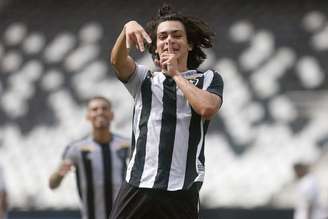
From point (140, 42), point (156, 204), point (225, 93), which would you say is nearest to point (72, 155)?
point (156, 204)

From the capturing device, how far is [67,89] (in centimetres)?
1210

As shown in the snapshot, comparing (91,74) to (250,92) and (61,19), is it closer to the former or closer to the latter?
(61,19)

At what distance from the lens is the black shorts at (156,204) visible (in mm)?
3971

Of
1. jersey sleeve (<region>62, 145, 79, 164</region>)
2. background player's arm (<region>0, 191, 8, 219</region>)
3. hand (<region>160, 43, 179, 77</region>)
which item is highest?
hand (<region>160, 43, 179, 77</region>)

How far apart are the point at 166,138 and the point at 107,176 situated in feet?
9.73

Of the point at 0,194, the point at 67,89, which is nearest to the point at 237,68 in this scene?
the point at 67,89

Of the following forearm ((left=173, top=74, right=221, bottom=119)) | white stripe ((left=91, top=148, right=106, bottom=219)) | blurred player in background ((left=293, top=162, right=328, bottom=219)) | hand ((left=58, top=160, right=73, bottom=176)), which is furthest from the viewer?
blurred player in background ((left=293, top=162, right=328, bottom=219))

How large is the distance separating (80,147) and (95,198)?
421mm

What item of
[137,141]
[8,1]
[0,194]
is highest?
[8,1]

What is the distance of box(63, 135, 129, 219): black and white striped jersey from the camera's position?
690 centimetres

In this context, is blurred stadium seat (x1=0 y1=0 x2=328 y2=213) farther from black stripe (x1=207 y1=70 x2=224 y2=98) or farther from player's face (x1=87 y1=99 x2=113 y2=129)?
black stripe (x1=207 y1=70 x2=224 y2=98)

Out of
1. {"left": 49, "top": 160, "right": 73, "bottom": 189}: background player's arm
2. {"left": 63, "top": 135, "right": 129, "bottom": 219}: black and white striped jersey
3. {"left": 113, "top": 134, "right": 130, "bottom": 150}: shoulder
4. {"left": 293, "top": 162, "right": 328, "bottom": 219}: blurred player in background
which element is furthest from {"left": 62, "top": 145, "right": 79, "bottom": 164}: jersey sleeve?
{"left": 293, "top": 162, "right": 328, "bottom": 219}: blurred player in background

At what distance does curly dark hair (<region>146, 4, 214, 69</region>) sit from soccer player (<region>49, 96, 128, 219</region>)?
259cm

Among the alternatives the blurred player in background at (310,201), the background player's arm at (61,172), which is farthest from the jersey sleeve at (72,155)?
the blurred player in background at (310,201)
